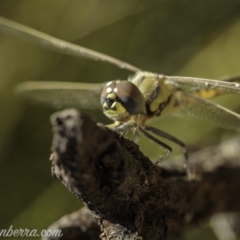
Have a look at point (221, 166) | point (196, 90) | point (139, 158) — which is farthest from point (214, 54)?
point (139, 158)

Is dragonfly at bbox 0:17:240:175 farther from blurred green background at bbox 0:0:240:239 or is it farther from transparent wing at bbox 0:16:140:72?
blurred green background at bbox 0:0:240:239

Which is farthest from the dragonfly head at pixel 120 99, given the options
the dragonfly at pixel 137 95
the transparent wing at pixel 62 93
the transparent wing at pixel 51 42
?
the transparent wing at pixel 62 93

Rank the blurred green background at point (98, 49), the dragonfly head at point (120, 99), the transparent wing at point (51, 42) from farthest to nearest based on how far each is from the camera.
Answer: the blurred green background at point (98, 49), the transparent wing at point (51, 42), the dragonfly head at point (120, 99)

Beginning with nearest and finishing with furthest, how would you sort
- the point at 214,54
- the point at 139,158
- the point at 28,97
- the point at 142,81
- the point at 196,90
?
1. the point at 139,158
2. the point at 142,81
3. the point at 196,90
4. the point at 28,97
5. the point at 214,54

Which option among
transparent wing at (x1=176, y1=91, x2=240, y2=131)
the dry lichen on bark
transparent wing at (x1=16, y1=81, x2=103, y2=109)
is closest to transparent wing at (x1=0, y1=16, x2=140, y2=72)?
transparent wing at (x1=16, y1=81, x2=103, y2=109)

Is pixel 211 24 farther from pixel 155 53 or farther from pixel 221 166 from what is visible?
pixel 221 166

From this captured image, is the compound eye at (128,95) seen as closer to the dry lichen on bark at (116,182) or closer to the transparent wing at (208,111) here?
the dry lichen on bark at (116,182)

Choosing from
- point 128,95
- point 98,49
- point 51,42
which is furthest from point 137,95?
point 98,49

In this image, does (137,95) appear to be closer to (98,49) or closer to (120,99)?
(120,99)
